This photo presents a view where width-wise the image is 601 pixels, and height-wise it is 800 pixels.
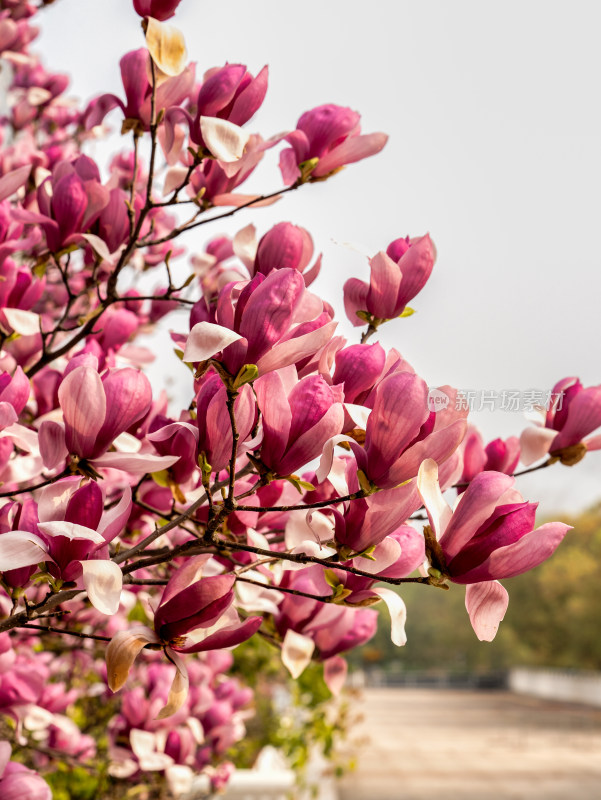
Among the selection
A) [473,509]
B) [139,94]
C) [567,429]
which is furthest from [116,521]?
[139,94]

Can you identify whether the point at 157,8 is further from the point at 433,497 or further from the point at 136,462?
the point at 433,497

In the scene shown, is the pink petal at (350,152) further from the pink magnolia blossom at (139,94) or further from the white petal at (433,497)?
the white petal at (433,497)

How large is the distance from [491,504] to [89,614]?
3.49 ft

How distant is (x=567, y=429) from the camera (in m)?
0.89

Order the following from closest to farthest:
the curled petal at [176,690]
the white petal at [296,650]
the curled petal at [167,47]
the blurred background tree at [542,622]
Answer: the curled petal at [176,690], the curled petal at [167,47], the white petal at [296,650], the blurred background tree at [542,622]

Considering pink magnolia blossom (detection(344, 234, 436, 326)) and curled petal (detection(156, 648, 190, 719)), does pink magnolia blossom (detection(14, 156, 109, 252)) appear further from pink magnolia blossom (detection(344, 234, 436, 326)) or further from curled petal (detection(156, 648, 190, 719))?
curled petal (detection(156, 648, 190, 719))

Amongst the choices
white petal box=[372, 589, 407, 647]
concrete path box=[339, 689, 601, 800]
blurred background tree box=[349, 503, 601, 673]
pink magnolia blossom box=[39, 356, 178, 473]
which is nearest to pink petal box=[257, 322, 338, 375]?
pink magnolia blossom box=[39, 356, 178, 473]

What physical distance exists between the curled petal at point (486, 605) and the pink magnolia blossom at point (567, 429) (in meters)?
0.27

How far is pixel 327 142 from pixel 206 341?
498 mm

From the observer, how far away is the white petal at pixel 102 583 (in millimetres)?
571

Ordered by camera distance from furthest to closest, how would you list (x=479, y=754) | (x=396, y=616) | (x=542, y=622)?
(x=542, y=622)
(x=479, y=754)
(x=396, y=616)

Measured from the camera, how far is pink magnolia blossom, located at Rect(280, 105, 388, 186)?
3.13 feet

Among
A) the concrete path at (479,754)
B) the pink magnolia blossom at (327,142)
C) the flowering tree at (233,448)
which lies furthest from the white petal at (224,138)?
the concrete path at (479,754)

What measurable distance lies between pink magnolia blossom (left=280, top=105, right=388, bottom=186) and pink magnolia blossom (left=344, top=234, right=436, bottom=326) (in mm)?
183
